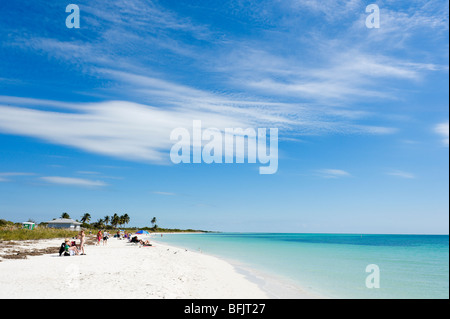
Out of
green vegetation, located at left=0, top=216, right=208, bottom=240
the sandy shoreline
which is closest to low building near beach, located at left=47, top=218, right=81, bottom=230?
green vegetation, located at left=0, top=216, right=208, bottom=240

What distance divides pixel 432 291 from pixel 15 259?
87.1 ft

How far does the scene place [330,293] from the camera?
16281 mm

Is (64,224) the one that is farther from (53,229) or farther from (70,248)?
(70,248)

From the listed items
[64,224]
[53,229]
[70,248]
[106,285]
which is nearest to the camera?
[106,285]

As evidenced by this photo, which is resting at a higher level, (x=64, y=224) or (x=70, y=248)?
(x=70, y=248)

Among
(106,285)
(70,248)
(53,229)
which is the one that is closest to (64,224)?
(53,229)

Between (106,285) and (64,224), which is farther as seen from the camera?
(64,224)

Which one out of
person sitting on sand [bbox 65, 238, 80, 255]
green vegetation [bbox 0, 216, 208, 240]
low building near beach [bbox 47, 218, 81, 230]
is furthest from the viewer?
low building near beach [bbox 47, 218, 81, 230]

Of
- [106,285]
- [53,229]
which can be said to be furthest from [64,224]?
[106,285]

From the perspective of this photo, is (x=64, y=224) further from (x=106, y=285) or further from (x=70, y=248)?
(x=106, y=285)

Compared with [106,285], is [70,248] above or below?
below

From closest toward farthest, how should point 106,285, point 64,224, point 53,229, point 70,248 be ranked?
point 106,285
point 70,248
point 53,229
point 64,224

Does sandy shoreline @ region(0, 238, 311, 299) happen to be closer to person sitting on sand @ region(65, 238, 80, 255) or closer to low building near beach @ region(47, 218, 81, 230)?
person sitting on sand @ region(65, 238, 80, 255)

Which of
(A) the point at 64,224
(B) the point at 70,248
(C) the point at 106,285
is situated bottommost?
(A) the point at 64,224
